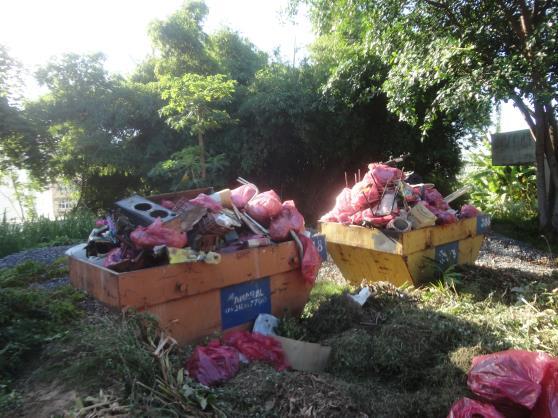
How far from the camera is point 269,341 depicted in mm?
3205

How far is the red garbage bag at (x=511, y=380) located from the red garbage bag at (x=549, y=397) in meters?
0.02

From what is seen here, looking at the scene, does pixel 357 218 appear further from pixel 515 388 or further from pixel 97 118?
pixel 97 118

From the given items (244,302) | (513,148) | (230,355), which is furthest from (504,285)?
(513,148)

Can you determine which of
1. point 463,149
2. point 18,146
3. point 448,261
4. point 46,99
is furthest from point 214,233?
point 463,149

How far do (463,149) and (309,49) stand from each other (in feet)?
19.0

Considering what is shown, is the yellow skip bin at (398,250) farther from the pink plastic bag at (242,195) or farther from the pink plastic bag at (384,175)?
the pink plastic bag at (242,195)

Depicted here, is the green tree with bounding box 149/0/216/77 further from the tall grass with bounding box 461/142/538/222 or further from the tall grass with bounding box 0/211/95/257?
the tall grass with bounding box 461/142/538/222

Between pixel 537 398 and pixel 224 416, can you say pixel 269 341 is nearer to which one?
pixel 224 416

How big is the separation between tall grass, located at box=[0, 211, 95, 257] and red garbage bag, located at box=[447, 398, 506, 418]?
875cm

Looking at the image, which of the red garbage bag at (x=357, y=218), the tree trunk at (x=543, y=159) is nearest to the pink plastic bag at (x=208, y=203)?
the red garbage bag at (x=357, y=218)

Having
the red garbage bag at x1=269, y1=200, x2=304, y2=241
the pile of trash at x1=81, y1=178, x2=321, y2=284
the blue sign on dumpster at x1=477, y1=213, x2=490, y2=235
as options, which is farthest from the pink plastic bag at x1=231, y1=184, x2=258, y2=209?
the blue sign on dumpster at x1=477, y1=213, x2=490, y2=235

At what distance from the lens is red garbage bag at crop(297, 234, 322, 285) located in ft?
12.9

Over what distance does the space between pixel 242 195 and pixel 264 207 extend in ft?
1.13

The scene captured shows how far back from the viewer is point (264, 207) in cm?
389
